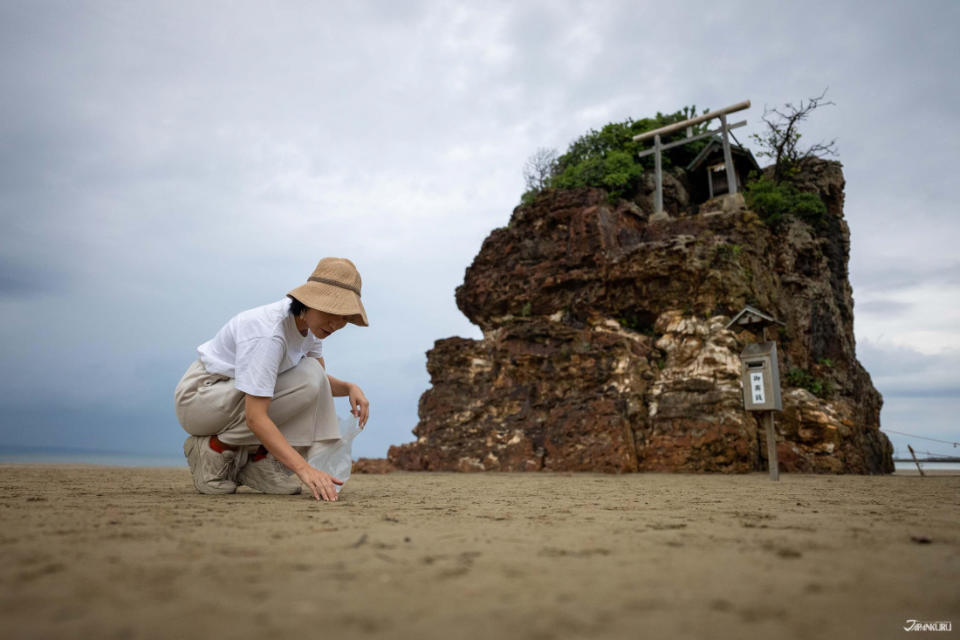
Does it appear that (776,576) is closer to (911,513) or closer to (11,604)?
(11,604)

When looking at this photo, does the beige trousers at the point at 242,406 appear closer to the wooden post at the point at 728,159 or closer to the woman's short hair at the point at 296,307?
the woman's short hair at the point at 296,307

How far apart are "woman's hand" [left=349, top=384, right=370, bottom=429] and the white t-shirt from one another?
1.44 feet

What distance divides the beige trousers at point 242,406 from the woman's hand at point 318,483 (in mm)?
688

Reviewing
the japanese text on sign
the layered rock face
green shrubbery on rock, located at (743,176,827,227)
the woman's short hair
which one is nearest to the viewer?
the woman's short hair

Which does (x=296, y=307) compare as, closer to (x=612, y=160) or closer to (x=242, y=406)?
(x=242, y=406)

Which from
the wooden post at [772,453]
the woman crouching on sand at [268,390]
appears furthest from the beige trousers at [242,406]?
the wooden post at [772,453]

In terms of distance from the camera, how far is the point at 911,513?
102 inches

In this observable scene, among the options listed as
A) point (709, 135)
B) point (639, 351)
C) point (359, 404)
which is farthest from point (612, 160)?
point (359, 404)

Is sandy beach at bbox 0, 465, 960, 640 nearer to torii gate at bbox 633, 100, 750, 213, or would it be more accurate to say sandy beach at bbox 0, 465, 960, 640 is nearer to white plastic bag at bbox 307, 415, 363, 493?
white plastic bag at bbox 307, 415, 363, 493

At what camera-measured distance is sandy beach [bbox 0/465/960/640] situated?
0.95 meters

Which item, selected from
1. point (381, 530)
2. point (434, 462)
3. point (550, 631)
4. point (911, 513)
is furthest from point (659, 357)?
point (550, 631)

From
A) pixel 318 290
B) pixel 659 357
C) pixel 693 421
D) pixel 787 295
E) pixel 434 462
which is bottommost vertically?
pixel 434 462

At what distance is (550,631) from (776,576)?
0.65m

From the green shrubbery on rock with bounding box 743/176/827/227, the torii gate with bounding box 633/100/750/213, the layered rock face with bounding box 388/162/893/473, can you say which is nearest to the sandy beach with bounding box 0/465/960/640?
the layered rock face with bounding box 388/162/893/473
